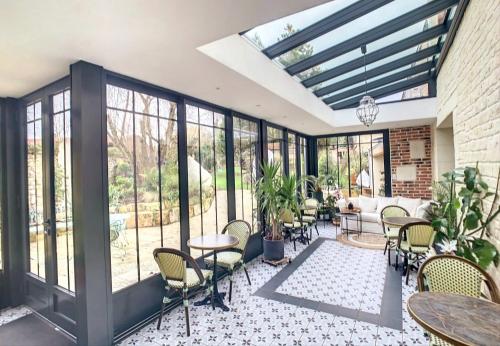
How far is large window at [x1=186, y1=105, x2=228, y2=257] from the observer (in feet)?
11.8

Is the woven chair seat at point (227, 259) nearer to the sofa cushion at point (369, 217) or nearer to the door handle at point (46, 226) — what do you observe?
the door handle at point (46, 226)

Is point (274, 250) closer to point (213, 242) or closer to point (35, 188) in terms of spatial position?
point (213, 242)

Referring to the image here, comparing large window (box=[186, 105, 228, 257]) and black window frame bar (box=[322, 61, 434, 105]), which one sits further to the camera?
black window frame bar (box=[322, 61, 434, 105])

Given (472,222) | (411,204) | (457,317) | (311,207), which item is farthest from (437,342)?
(411,204)

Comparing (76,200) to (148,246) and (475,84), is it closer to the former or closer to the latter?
(148,246)

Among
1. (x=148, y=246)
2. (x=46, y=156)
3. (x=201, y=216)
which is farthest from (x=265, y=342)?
(x=46, y=156)

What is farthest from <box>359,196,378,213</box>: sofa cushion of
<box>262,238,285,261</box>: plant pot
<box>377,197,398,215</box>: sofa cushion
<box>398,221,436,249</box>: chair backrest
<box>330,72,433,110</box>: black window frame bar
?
<box>262,238,285,261</box>: plant pot

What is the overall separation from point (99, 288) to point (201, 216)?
159cm

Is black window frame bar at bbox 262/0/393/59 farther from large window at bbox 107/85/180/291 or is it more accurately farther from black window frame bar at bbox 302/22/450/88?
large window at bbox 107/85/180/291

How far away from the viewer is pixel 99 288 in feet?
7.73

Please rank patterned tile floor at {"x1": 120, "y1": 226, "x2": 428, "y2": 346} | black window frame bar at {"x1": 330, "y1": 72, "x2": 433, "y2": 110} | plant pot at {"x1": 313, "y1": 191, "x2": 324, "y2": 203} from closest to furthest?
patterned tile floor at {"x1": 120, "y1": 226, "x2": 428, "y2": 346} → black window frame bar at {"x1": 330, "y1": 72, "x2": 433, "y2": 110} → plant pot at {"x1": 313, "y1": 191, "x2": 324, "y2": 203}

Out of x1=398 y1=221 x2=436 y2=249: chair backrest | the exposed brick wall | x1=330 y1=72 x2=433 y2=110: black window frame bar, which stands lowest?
x1=398 y1=221 x2=436 y2=249: chair backrest

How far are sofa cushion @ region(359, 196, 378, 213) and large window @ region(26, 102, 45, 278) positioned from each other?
648 centimetres

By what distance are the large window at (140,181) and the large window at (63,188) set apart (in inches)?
19.4
